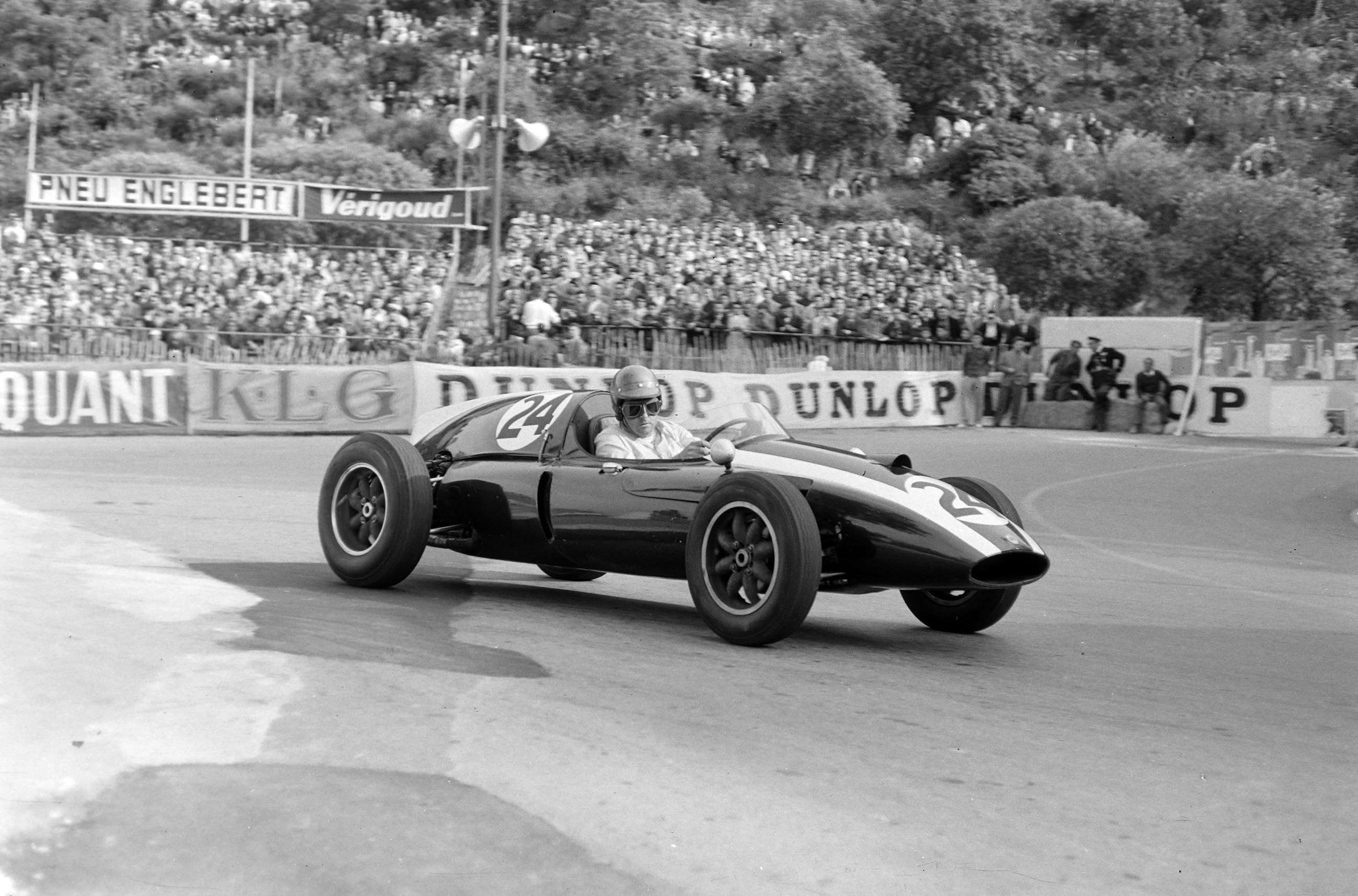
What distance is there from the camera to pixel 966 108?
59.0m

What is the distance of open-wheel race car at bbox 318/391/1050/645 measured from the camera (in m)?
6.38

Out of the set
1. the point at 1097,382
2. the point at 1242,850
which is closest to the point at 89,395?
the point at 1097,382

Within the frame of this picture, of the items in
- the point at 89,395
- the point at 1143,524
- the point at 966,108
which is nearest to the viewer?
the point at 1143,524

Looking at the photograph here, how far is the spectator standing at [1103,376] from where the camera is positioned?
27875 millimetres

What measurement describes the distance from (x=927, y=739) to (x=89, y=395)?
17516mm

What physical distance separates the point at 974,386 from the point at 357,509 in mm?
21634

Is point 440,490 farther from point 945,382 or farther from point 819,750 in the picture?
point 945,382

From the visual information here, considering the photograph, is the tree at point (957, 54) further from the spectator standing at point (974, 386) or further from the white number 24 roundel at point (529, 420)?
the white number 24 roundel at point (529, 420)

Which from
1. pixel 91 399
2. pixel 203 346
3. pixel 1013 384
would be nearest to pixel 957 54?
pixel 1013 384

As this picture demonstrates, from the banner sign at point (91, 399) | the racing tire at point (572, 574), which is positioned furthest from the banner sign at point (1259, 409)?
the racing tire at point (572, 574)

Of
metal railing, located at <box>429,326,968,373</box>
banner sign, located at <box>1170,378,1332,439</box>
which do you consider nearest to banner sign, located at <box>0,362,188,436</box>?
metal railing, located at <box>429,326,968,373</box>

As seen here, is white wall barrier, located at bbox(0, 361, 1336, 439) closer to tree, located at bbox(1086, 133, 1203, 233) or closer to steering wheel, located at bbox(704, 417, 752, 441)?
steering wheel, located at bbox(704, 417, 752, 441)

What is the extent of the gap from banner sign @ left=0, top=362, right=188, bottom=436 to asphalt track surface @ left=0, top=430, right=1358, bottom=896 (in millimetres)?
11527

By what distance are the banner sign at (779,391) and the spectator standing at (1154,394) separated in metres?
3.13
